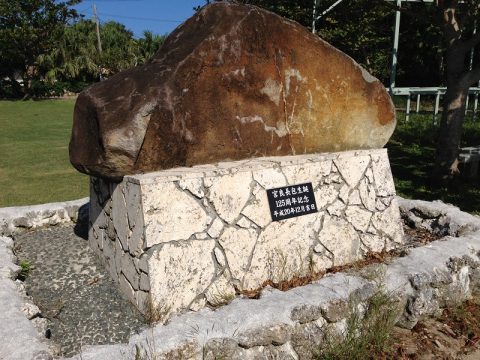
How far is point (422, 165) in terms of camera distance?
8.73 metres

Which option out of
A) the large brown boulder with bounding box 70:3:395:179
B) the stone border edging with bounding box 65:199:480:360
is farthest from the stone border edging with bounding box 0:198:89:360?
the large brown boulder with bounding box 70:3:395:179

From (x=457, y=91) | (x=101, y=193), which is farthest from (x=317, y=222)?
(x=457, y=91)

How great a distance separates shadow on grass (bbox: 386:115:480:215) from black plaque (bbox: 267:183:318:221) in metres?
3.24

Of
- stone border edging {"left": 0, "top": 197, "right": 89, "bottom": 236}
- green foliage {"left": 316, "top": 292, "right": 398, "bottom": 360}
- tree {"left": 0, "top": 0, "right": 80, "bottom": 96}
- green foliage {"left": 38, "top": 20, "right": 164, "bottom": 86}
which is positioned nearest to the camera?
green foliage {"left": 316, "top": 292, "right": 398, "bottom": 360}

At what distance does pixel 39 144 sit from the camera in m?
12.2

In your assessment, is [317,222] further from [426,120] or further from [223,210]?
[426,120]

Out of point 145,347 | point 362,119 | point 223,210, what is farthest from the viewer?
point 362,119

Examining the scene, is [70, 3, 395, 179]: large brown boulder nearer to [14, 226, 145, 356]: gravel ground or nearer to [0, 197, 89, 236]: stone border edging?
[14, 226, 145, 356]: gravel ground

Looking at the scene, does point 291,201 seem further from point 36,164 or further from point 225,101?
point 36,164

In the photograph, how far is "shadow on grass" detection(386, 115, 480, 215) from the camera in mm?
6562

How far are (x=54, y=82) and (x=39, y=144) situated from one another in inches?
764

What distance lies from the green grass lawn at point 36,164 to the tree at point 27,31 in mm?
10091

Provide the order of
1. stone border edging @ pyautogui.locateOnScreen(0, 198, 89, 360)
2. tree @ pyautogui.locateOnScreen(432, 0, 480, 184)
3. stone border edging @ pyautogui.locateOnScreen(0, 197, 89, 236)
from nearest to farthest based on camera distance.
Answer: stone border edging @ pyautogui.locateOnScreen(0, 198, 89, 360) → stone border edging @ pyautogui.locateOnScreen(0, 197, 89, 236) → tree @ pyautogui.locateOnScreen(432, 0, 480, 184)

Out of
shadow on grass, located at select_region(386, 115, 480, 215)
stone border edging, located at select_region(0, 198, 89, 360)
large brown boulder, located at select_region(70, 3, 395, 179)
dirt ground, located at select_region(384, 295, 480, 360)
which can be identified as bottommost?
dirt ground, located at select_region(384, 295, 480, 360)
